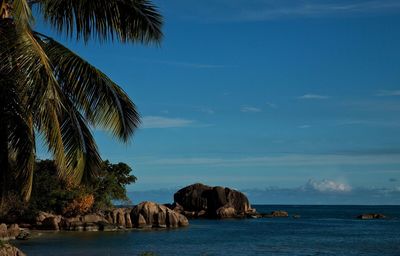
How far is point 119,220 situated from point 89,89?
7453 cm

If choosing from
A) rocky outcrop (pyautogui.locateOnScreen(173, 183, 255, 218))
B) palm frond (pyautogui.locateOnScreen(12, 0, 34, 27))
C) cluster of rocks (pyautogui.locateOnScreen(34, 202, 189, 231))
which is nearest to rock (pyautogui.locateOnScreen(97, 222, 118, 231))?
cluster of rocks (pyautogui.locateOnScreen(34, 202, 189, 231))

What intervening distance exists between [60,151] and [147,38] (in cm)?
411

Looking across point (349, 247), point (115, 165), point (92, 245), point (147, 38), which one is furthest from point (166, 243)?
point (147, 38)

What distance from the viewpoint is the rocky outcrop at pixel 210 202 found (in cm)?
14188

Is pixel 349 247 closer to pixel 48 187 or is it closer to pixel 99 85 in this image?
pixel 48 187

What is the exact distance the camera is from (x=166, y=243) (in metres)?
66.4

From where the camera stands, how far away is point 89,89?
14.6m

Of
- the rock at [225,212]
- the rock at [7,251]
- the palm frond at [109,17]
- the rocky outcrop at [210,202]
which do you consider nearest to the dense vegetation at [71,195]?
the rock at [7,251]

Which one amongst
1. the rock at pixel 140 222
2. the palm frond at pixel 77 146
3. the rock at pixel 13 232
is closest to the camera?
the palm frond at pixel 77 146

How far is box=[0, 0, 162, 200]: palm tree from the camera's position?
1261 centimetres

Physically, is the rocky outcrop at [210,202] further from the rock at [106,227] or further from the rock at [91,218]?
the rock at [106,227]

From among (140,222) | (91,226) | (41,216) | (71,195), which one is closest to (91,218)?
(91,226)

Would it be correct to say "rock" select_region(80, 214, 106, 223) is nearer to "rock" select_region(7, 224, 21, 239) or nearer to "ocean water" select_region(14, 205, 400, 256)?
"ocean water" select_region(14, 205, 400, 256)

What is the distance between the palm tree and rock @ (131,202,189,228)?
7479 centimetres
